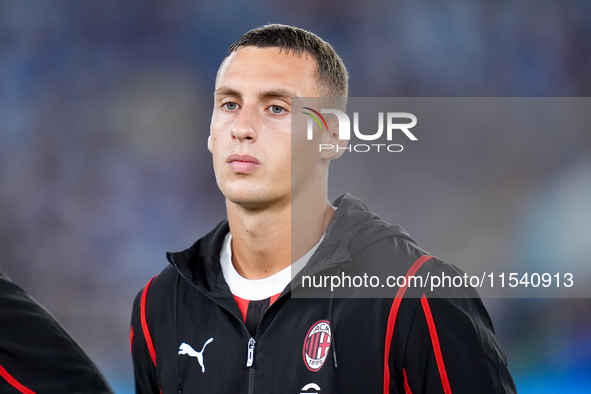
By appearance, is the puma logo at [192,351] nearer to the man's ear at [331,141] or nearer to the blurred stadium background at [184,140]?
the man's ear at [331,141]

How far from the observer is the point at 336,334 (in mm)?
1810

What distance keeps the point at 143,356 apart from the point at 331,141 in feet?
2.47

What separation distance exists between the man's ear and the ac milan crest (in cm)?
43

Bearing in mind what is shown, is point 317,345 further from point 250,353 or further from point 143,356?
point 143,356

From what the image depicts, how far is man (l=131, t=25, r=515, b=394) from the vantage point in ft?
5.71

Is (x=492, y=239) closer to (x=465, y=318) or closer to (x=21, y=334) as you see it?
(x=465, y=318)

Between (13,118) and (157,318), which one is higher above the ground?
(13,118)

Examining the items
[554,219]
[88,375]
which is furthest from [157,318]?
[554,219]

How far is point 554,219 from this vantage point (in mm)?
4520

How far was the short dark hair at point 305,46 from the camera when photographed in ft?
6.43

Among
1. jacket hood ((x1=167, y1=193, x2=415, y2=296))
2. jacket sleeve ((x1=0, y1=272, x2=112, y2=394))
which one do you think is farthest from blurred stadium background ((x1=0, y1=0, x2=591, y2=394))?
jacket sleeve ((x1=0, y1=272, x2=112, y2=394))

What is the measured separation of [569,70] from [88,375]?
154 inches

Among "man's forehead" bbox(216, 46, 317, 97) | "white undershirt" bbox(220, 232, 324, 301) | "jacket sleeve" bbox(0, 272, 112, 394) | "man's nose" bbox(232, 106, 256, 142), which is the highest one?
"man's forehead" bbox(216, 46, 317, 97)

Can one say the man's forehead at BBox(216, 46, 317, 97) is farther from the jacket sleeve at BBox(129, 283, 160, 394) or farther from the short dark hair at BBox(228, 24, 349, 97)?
the jacket sleeve at BBox(129, 283, 160, 394)
